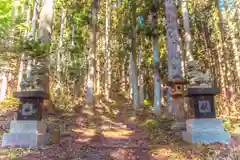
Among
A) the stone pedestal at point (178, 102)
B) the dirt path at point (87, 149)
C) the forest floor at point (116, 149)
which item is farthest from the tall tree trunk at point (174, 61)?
the dirt path at point (87, 149)

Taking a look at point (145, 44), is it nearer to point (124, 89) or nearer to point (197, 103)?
point (124, 89)

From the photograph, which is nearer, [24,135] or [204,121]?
[24,135]

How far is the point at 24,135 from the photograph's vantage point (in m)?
6.28

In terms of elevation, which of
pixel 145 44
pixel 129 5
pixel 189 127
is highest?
pixel 129 5

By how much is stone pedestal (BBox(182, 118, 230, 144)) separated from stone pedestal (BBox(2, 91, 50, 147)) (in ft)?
14.6

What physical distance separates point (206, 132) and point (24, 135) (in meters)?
5.29

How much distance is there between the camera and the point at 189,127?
22.1 ft

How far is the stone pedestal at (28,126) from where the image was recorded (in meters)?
6.27

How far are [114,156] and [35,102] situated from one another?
300 centimetres

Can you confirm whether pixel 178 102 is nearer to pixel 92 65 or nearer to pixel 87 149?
pixel 87 149

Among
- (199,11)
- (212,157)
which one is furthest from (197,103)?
(199,11)

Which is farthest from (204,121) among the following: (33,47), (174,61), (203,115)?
(33,47)

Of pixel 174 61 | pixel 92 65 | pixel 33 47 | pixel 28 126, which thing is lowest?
pixel 28 126

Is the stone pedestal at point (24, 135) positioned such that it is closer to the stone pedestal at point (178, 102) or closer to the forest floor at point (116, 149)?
the forest floor at point (116, 149)
